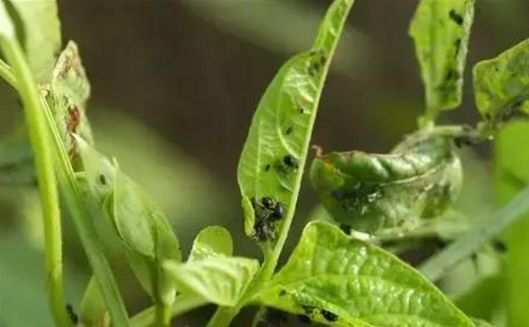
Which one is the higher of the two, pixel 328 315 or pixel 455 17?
pixel 455 17

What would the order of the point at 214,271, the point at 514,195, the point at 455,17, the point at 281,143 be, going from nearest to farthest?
the point at 214,271, the point at 281,143, the point at 455,17, the point at 514,195

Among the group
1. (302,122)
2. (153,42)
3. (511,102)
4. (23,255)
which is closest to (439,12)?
(511,102)

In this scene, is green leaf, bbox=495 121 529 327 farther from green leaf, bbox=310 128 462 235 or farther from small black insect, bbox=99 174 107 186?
small black insect, bbox=99 174 107 186

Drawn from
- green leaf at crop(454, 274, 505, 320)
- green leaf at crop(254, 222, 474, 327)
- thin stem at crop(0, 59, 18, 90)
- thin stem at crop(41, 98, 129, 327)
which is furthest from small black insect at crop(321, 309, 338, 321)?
green leaf at crop(454, 274, 505, 320)

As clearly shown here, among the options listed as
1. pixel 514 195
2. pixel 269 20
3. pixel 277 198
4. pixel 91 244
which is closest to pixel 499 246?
pixel 514 195

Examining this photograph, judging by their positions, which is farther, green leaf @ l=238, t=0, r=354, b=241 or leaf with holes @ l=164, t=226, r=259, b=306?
green leaf @ l=238, t=0, r=354, b=241

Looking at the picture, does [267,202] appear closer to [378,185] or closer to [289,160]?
[289,160]
